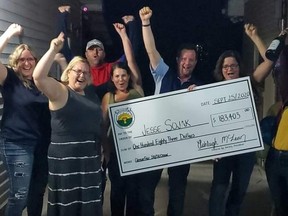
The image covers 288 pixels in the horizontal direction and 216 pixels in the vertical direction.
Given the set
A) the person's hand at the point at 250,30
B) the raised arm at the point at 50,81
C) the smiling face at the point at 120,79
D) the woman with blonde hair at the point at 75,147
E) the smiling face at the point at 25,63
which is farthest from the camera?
the person's hand at the point at 250,30

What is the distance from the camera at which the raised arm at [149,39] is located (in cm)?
265

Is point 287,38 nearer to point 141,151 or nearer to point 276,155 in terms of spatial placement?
point 276,155

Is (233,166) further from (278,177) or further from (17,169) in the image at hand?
(17,169)

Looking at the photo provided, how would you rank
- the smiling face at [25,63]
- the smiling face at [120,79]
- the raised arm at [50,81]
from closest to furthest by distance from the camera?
1. the raised arm at [50,81]
2. the smiling face at [25,63]
3. the smiling face at [120,79]

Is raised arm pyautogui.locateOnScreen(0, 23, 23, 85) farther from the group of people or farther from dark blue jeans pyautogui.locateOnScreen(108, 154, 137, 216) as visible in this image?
dark blue jeans pyautogui.locateOnScreen(108, 154, 137, 216)

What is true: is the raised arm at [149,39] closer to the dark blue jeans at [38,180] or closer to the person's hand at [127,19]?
the person's hand at [127,19]

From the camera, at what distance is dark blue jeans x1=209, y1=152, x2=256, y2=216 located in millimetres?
2707

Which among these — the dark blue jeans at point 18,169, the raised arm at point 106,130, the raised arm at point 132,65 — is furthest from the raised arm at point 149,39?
the dark blue jeans at point 18,169

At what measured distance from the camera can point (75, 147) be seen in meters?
2.37

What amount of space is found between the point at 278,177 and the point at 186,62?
37.1 inches

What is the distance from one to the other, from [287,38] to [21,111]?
5.72 ft

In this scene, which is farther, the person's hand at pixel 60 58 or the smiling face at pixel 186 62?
the smiling face at pixel 186 62

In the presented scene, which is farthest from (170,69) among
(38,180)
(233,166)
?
(38,180)

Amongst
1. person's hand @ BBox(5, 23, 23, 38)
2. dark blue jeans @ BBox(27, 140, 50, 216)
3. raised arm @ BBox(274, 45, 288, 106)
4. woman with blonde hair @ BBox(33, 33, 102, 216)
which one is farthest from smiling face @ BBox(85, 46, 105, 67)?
raised arm @ BBox(274, 45, 288, 106)
